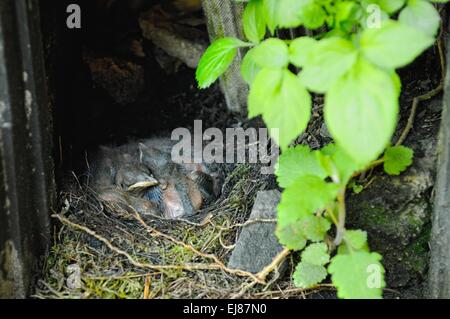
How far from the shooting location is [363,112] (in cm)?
129

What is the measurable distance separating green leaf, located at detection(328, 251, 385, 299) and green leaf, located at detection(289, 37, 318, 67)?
0.49 metres

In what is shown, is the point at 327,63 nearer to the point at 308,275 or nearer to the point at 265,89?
the point at 265,89

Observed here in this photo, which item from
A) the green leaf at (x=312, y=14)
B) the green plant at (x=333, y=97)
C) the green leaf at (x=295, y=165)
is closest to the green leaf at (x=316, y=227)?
the green plant at (x=333, y=97)

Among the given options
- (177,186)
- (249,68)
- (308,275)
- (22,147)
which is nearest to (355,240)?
(308,275)

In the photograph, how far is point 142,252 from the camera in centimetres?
193

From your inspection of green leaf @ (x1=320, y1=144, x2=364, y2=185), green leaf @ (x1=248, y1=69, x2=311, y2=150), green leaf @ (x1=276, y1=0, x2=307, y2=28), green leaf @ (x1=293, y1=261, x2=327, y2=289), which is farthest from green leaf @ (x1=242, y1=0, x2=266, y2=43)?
green leaf @ (x1=293, y1=261, x2=327, y2=289)

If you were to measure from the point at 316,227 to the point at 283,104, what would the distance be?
0.41m

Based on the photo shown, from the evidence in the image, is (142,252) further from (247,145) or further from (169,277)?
(247,145)

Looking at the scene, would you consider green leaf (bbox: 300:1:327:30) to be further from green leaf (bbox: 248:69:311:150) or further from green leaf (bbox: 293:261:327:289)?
green leaf (bbox: 293:261:327:289)

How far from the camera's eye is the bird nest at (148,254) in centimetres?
179

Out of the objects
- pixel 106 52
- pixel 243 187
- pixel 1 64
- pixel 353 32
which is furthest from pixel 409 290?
pixel 106 52

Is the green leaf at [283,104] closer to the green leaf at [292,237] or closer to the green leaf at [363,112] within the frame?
the green leaf at [363,112]

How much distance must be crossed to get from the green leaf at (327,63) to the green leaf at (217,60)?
1.34 feet

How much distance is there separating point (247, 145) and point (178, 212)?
380 mm
